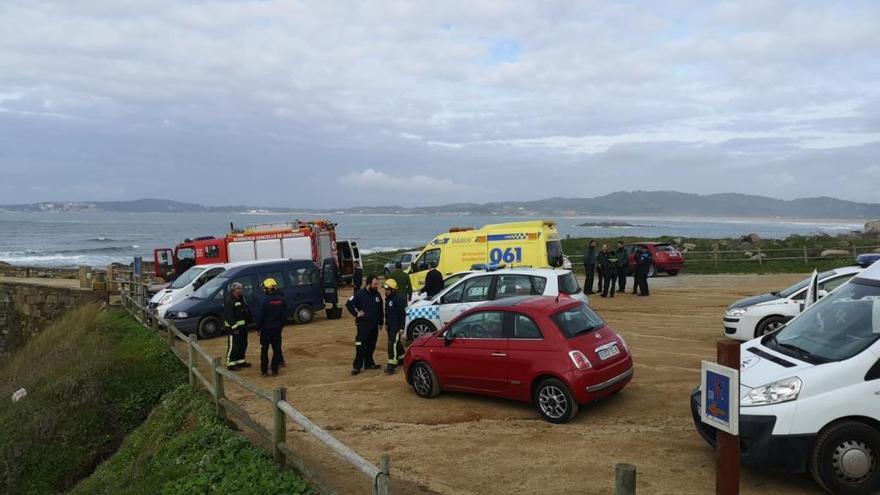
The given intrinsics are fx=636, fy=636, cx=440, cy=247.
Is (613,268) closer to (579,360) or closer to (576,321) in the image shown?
(576,321)

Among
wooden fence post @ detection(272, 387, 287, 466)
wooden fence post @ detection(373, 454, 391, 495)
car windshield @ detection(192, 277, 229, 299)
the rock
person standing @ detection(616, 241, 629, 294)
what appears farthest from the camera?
the rock

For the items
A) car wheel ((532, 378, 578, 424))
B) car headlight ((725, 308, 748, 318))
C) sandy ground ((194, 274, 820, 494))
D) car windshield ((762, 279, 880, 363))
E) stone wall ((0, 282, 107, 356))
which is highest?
car windshield ((762, 279, 880, 363))

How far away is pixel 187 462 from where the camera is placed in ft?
23.9

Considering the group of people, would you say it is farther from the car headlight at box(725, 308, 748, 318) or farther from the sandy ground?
the car headlight at box(725, 308, 748, 318)

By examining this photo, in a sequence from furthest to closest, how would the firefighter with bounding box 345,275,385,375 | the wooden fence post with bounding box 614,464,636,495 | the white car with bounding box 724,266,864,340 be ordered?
the white car with bounding box 724,266,864,340 < the firefighter with bounding box 345,275,385,375 < the wooden fence post with bounding box 614,464,636,495

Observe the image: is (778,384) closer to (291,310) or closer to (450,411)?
(450,411)

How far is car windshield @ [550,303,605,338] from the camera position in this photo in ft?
25.6

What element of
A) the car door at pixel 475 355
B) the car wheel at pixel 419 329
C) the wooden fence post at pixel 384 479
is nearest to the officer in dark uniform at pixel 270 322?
the car wheel at pixel 419 329

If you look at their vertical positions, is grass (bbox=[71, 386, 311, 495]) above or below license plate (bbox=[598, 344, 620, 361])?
below

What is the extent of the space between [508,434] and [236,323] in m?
6.16

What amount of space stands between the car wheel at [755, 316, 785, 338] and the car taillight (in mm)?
5409

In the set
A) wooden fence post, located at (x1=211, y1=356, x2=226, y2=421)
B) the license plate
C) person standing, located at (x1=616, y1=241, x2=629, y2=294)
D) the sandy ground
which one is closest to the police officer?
person standing, located at (x1=616, y1=241, x2=629, y2=294)

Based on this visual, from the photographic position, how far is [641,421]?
297 inches

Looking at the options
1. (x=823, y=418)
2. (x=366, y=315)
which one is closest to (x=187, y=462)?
(x=366, y=315)
